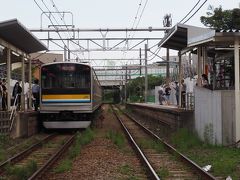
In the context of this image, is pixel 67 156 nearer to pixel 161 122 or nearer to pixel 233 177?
pixel 233 177

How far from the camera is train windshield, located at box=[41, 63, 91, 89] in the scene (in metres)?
22.0

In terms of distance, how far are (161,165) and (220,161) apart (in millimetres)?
1383

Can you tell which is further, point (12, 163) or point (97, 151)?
point (97, 151)

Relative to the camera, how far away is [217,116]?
14422mm

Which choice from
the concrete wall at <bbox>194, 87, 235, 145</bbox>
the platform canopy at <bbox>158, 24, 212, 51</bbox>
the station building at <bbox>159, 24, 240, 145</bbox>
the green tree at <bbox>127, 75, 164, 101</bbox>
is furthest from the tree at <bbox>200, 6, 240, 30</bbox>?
the green tree at <bbox>127, 75, 164, 101</bbox>

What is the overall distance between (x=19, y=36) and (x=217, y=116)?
7.83 meters

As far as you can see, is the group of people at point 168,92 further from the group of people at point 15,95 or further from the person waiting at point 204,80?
the group of people at point 15,95

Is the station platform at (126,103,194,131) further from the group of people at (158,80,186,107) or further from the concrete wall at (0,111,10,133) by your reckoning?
the concrete wall at (0,111,10,133)

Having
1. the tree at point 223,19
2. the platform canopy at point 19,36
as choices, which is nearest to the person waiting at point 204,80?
the platform canopy at point 19,36

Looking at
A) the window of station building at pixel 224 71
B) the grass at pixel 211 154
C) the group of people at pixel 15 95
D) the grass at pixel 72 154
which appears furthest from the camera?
the window of station building at pixel 224 71

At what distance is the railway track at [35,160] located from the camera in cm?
1042

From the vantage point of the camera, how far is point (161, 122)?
26.2m

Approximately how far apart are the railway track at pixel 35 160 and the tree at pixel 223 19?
16.6 meters

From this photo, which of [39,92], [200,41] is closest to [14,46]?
[39,92]
